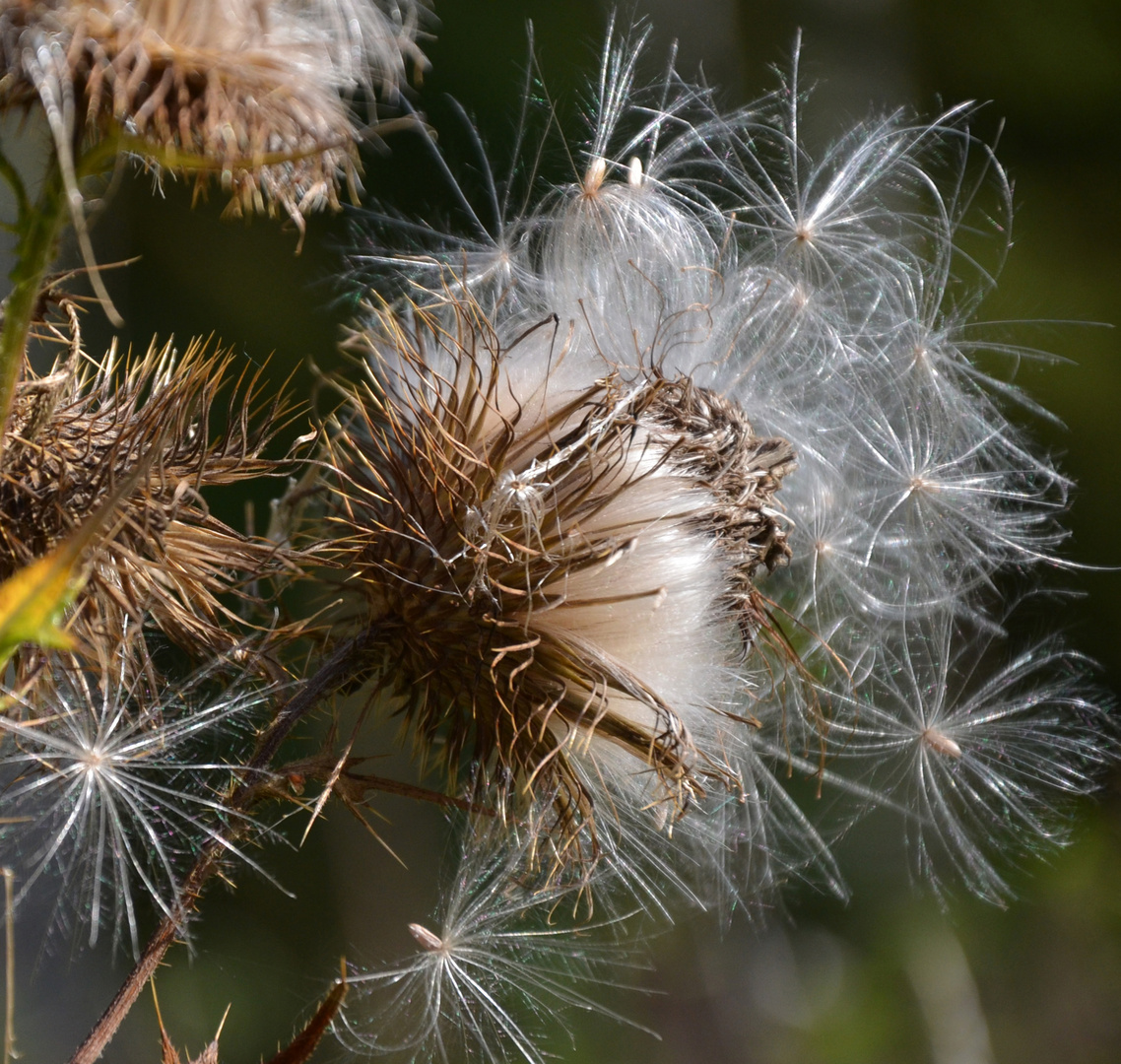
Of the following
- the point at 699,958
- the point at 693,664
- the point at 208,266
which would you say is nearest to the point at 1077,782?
the point at 693,664

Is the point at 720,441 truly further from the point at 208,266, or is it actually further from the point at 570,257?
the point at 208,266

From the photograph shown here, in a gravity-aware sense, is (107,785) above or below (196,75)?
below

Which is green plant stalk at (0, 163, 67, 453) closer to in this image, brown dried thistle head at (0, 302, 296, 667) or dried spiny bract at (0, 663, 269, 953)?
brown dried thistle head at (0, 302, 296, 667)

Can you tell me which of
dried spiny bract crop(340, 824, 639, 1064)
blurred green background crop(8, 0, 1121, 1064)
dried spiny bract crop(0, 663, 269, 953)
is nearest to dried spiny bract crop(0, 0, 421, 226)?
dried spiny bract crop(0, 663, 269, 953)

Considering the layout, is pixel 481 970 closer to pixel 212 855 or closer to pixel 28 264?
pixel 212 855

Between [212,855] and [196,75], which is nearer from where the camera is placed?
[196,75]

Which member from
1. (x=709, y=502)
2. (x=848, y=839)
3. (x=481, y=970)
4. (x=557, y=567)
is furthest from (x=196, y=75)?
(x=848, y=839)
